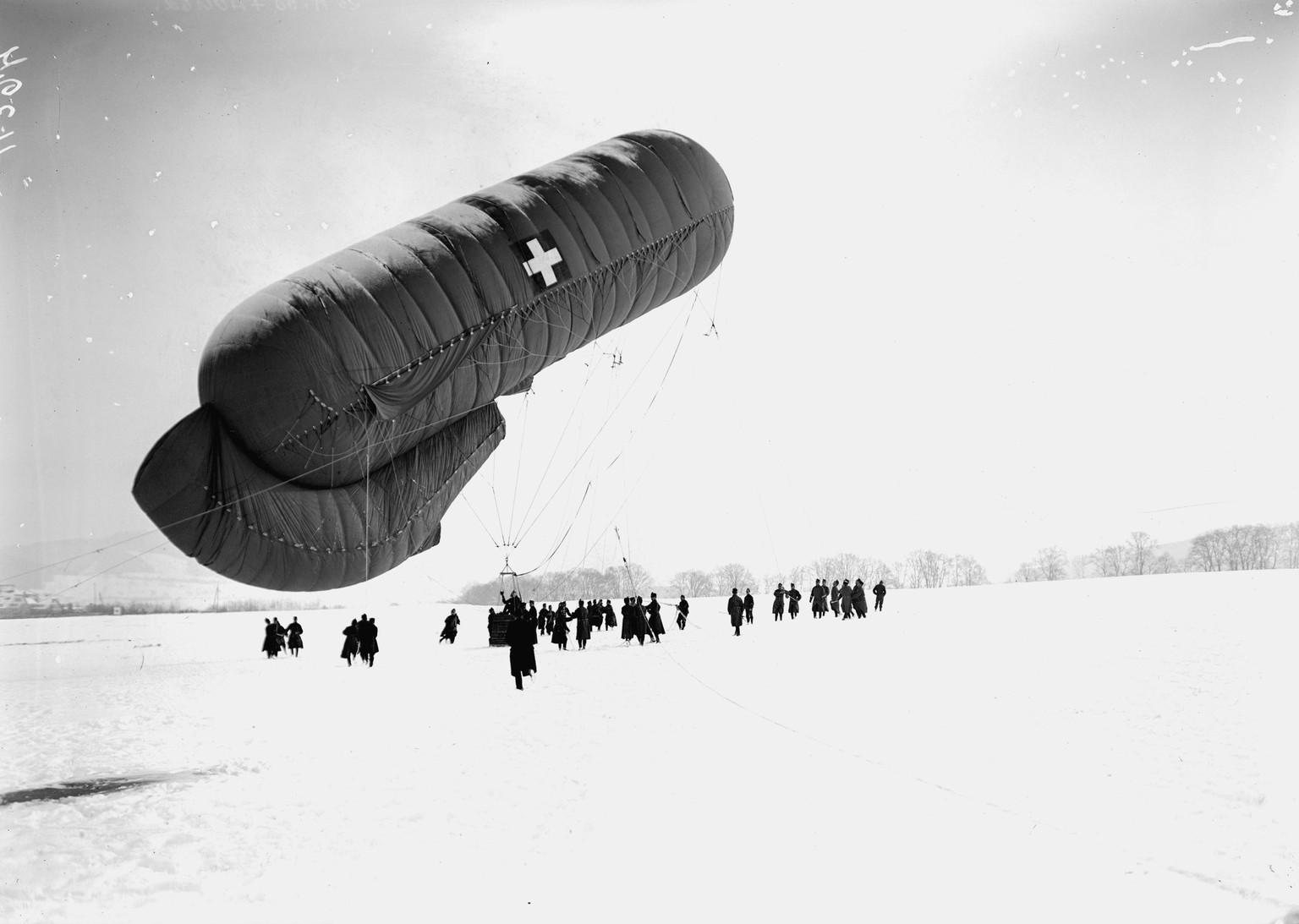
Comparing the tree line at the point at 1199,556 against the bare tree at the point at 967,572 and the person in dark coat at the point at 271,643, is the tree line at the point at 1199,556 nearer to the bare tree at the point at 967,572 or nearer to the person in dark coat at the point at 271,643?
the bare tree at the point at 967,572

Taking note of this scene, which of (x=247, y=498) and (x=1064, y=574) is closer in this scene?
(x=247, y=498)

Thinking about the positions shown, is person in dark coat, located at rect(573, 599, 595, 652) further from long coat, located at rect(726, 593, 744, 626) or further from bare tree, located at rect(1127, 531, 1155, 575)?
bare tree, located at rect(1127, 531, 1155, 575)

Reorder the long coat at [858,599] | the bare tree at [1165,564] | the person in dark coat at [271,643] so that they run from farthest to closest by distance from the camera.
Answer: the bare tree at [1165,564], the long coat at [858,599], the person in dark coat at [271,643]

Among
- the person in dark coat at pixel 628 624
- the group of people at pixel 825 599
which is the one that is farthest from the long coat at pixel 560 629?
the group of people at pixel 825 599

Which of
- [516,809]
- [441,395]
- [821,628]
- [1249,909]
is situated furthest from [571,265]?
[821,628]

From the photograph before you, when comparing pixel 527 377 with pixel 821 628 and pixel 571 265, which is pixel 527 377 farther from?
pixel 821 628
